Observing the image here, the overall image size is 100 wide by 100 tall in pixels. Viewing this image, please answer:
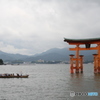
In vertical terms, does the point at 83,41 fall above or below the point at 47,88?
above

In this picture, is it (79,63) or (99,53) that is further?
(79,63)

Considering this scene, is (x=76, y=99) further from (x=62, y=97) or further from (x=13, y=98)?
(x=13, y=98)

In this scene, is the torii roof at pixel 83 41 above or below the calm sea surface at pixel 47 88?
above

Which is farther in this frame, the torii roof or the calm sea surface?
the torii roof

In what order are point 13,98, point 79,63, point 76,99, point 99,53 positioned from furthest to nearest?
point 79,63 < point 99,53 < point 13,98 < point 76,99

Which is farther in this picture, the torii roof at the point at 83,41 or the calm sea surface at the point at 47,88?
the torii roof at the point at 83,41

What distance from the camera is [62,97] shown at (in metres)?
23.1

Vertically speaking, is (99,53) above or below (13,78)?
above

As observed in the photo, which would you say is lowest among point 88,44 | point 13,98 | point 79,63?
point 13,98

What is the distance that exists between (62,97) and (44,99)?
82.5 inches

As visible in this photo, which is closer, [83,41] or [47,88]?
[47,88]

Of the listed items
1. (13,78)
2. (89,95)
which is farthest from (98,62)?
(89,95)

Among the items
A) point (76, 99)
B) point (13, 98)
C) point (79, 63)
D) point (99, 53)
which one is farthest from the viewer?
point (79, 63)

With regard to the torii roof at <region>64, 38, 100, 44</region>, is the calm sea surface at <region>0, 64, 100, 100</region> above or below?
below
